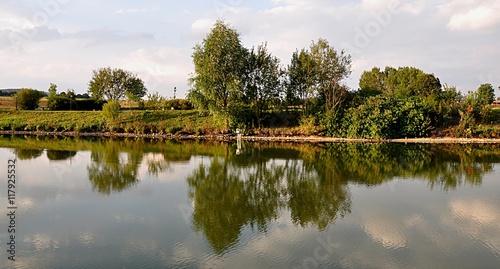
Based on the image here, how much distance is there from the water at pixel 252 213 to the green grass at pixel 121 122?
646 inches

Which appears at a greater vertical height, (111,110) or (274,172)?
(111,110)

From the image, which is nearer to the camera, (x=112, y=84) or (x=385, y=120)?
(x=385, y=120)

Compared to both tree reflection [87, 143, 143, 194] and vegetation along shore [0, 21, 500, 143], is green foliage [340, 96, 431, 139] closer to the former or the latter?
vegetation along shore [0, 21, 500, 143]

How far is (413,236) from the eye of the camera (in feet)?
33.4

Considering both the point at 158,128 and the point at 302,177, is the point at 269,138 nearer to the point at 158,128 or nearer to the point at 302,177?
the point at 158,128

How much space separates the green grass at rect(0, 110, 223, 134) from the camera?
3906 centimetres

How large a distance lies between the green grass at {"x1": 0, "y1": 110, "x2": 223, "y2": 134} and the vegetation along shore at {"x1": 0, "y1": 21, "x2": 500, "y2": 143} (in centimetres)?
10

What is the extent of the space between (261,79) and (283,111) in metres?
4.02

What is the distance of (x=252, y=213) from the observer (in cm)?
1206

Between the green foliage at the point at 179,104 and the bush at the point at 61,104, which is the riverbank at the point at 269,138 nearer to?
the bush at the point at 61,104

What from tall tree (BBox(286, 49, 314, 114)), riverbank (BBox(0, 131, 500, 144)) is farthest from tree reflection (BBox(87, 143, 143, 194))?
tall tree (BBox(286, 49, 314, 114))

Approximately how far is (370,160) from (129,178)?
515 inches

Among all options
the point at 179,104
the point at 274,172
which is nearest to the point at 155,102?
the point at 179,104

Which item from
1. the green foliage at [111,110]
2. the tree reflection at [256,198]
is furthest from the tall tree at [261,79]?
the tree reflection at [256,198]
